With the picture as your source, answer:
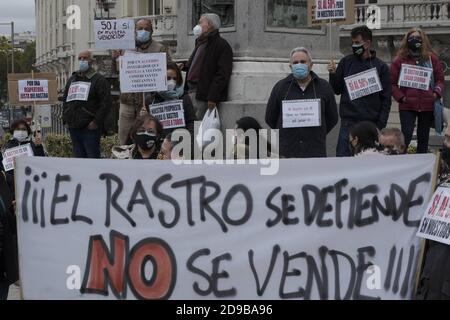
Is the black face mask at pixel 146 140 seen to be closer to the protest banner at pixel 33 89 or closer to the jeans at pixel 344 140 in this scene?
the jeans at pixel 344 140

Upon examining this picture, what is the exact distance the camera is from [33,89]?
12.4m

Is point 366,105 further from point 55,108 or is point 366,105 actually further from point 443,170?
point 55,108

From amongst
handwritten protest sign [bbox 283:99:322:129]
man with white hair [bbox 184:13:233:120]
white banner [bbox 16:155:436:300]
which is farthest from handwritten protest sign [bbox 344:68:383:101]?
white banner [bbox 16:155:436:300]

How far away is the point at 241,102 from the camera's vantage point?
355 inches

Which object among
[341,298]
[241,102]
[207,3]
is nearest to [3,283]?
[341,298]

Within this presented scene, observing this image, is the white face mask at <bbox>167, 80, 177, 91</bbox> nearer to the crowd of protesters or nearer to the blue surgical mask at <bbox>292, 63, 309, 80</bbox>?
the crowd of protesters

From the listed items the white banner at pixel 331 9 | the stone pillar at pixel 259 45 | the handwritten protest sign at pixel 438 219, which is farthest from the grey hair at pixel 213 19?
the handwritten protest sign at pixel 438 219

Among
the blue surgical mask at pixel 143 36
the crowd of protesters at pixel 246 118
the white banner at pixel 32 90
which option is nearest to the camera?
the crowd of protesters at pixel 246 118

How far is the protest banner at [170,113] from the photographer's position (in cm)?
886

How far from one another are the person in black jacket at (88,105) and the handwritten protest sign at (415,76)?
3403 millimetres

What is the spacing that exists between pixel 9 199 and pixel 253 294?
6.27 ft

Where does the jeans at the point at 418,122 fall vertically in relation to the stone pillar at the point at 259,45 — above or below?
below

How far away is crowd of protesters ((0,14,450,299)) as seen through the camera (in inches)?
269

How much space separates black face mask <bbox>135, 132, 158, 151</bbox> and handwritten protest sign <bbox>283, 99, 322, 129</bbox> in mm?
1419
